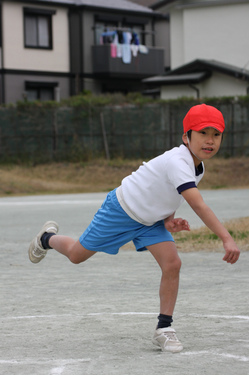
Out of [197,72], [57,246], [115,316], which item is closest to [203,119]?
[57,246]

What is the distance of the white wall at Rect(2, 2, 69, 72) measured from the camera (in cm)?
3456

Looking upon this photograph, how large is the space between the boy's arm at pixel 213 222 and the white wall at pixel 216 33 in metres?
29.5

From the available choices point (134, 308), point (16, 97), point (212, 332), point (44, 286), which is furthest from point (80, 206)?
point (16, 97)

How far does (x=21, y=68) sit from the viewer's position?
35.5 metres

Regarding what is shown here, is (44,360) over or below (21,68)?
below

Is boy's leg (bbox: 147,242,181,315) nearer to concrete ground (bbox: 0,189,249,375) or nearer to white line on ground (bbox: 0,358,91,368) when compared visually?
concrete ground (bbox: 0,189,249,375)

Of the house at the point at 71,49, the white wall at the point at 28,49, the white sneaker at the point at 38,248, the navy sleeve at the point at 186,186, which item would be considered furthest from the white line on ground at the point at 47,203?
the white wall at the point at 28,49

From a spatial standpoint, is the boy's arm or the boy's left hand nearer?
the boy's arm

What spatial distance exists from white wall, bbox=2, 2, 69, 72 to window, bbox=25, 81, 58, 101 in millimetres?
727

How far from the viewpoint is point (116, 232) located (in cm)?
500

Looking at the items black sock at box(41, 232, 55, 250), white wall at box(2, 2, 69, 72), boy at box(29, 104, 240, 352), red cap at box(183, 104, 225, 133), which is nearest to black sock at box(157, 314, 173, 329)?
boy at box(29, 104, 240, 352)

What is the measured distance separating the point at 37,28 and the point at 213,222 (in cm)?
3269

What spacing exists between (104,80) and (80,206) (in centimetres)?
2343

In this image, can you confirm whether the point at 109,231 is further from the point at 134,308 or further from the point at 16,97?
the point at 16,97
